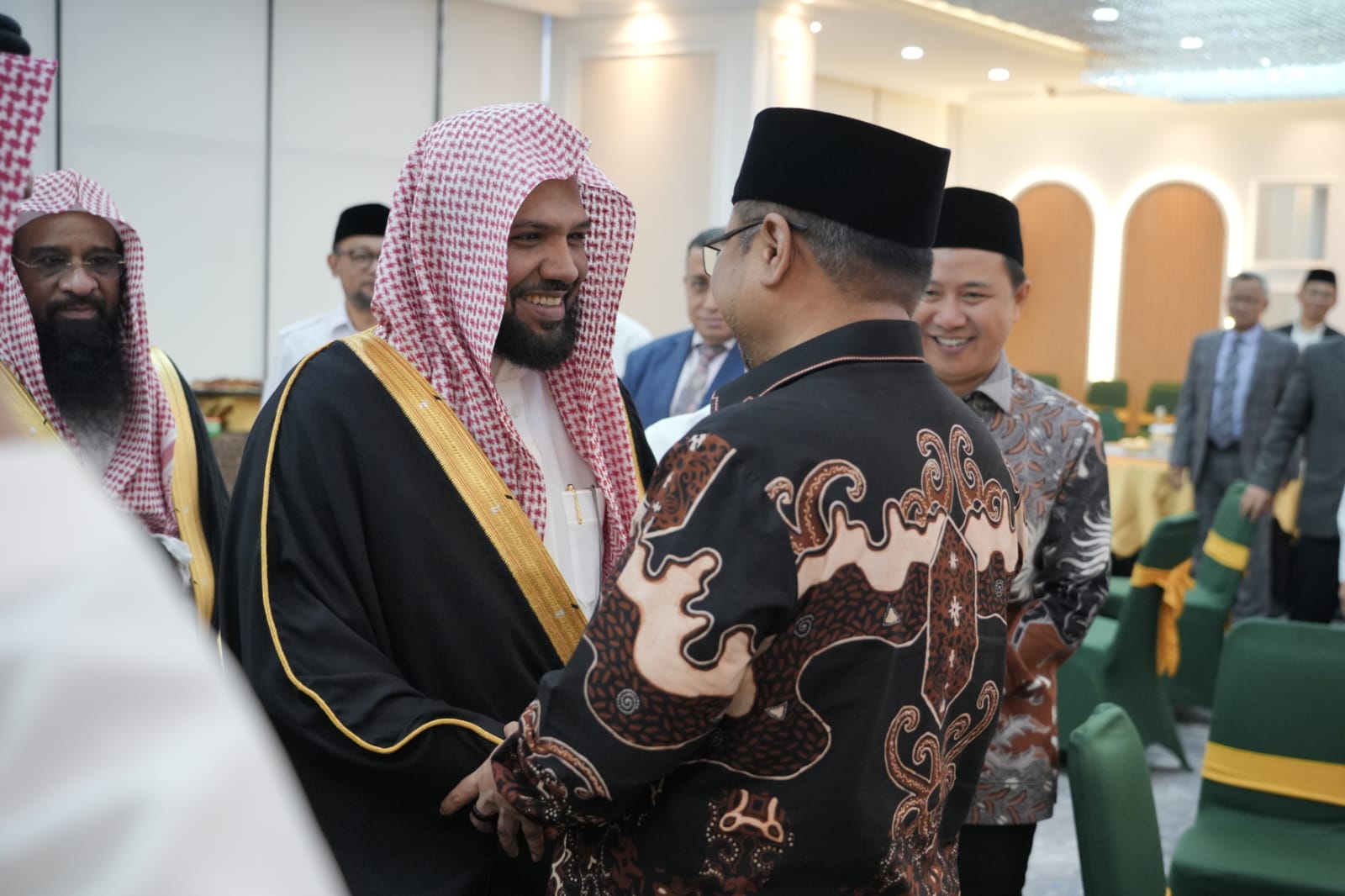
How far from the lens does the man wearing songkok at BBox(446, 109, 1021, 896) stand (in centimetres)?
137

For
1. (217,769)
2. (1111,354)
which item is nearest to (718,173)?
(1111,354)

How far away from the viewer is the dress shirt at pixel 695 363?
4805 millimetres

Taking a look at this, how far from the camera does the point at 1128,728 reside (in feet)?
7.68

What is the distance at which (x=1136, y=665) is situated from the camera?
515 centimetres

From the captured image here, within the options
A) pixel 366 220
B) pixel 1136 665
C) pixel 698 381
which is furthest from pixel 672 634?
pixel 1136 665

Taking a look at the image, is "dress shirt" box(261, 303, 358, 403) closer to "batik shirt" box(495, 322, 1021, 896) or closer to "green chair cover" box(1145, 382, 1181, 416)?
"batik shirt" box(495, 322, 1021, 896)

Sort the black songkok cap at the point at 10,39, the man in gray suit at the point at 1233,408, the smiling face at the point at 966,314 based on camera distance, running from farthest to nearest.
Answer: the man in gray suit at the point at 1233,408
the smiling face at the point at 966,314
the black songkok cap at the point at 10,39

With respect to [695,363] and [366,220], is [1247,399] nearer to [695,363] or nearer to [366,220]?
[695,363]

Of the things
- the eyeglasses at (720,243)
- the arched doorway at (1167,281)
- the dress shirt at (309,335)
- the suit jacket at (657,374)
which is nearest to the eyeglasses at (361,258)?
the dress shirt at (309,335)

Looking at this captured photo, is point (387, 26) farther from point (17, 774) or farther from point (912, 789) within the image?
point (17, 774)

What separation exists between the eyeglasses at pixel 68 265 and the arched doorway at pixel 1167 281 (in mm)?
13551

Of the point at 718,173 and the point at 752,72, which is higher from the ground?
the point at 752,72

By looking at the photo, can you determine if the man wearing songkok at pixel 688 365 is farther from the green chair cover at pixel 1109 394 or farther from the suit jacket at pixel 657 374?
the green chair cover at pixel 1109 394

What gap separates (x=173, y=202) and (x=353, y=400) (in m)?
7.61
